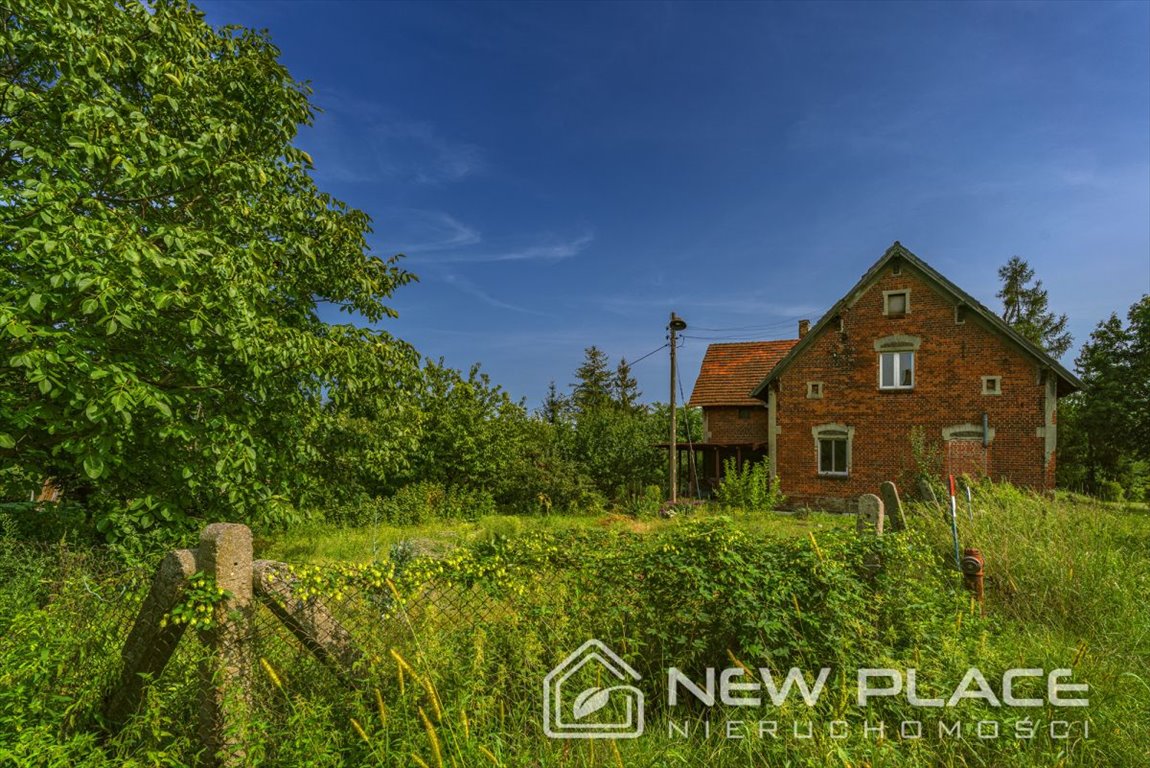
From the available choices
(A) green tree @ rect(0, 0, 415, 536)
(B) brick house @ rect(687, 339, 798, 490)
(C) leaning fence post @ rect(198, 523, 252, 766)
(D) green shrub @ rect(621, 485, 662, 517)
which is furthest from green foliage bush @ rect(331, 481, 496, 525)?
(C) leaning fence post @ rect(198, 523, 252, 766)

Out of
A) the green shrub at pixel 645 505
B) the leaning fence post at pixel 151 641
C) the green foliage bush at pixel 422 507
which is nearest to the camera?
the leaning fence post at pixel 151 641

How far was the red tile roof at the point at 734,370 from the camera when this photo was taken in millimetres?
21062

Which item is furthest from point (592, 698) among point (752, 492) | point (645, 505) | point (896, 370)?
point (896, 370)

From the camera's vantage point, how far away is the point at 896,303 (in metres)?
16.1

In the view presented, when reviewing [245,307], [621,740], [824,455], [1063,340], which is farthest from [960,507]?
[1063,340]

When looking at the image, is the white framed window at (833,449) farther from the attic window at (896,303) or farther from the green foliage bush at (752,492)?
the attic window at (896,303)

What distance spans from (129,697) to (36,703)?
0.37 metres

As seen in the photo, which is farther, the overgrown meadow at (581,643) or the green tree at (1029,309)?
the green tree at (1029,309)

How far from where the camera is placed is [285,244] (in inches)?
280

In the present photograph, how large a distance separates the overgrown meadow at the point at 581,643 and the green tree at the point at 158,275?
6.22ft

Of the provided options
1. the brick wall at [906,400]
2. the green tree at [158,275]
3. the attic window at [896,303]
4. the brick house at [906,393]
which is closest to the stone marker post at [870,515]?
the green tree at [158,275]

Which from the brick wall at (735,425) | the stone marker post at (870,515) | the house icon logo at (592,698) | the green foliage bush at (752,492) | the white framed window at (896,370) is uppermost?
the white framed window at (896,370)

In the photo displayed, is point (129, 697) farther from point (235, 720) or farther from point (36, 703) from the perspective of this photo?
point (235, 720)

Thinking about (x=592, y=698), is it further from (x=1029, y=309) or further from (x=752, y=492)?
(x=1029, y=309)
